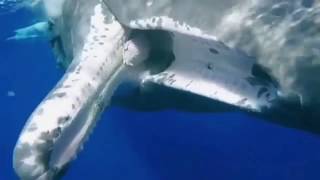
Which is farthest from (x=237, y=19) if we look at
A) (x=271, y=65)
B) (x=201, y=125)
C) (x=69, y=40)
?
(x=201, y=125)

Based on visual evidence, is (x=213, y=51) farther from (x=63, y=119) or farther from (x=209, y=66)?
(x=63, y=119)

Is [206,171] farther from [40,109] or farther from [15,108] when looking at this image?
[40,109]

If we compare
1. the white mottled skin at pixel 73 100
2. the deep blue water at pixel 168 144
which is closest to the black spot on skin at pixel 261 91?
the white mottled skin at pixel 73 100

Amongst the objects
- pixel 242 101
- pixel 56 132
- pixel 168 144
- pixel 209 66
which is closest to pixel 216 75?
pixel 209 66

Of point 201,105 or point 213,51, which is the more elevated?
point 213,51

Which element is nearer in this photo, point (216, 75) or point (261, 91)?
point (261, 91)

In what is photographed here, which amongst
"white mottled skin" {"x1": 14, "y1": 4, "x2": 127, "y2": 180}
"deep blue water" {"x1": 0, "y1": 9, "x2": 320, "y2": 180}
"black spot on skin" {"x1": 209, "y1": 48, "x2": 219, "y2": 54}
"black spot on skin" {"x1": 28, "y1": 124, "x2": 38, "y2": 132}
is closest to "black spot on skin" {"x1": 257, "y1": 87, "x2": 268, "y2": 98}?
"black spot on skin" {"x1": 209, "y1": 48, "x2": 219, "y2": 54}

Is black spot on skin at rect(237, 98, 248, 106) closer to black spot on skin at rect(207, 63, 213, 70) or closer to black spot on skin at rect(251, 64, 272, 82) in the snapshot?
black spot on skin at rect(251, 64, 272, 82)

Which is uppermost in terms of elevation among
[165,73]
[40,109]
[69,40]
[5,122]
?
[165,73]

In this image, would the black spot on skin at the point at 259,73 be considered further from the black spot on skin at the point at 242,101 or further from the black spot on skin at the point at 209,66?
the black spot on skin at the point at 209,66
